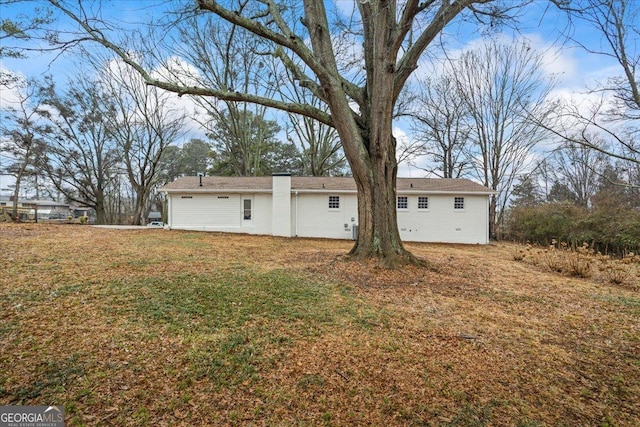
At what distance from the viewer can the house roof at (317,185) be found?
1508cm

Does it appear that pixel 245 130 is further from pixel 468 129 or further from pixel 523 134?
pixel 523 134

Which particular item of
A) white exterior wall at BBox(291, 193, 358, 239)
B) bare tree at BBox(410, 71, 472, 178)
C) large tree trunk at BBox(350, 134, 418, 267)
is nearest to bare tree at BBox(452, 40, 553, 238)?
bare tree at BBox(410, 71, 472, 178)

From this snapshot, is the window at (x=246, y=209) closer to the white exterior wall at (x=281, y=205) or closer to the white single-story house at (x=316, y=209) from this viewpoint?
the white single-story house at (x=316, y=209)

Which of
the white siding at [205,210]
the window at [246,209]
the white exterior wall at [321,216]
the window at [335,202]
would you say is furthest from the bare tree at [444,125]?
the white siding at [205,210]

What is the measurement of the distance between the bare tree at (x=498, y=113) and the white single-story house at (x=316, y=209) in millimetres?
5592

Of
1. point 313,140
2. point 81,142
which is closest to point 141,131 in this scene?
point 81,142

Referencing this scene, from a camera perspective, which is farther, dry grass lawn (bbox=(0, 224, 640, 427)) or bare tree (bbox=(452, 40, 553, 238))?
bare tree (bbox=(452, 40, 553, 238))

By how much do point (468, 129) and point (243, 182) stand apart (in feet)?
48.9

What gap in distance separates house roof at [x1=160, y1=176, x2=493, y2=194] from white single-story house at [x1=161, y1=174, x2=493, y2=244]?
46 mm

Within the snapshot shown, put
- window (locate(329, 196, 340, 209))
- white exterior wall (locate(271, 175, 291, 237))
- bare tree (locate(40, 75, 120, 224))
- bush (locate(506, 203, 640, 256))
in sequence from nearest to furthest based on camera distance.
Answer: bush (locate(506, 203, 640, 256)) < white exterior wall (locate(271, 175, 291, 237)) < window (locate(329, 196, 340, 209)) < bare tree (locate(40, 75, 120, 224))

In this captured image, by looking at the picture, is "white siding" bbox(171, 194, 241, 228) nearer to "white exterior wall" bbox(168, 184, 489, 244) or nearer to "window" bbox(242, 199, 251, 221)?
"white exterior wall" bbox(168, 184, 489, 244)

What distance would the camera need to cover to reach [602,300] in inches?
Result: 212

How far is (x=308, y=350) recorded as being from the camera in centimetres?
305

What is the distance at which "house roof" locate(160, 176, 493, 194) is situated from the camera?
15078mm
